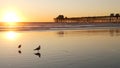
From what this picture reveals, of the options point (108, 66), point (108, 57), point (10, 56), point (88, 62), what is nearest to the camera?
point (108, 66)

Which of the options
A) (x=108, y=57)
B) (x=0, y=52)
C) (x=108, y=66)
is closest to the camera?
(x=108, y=66)

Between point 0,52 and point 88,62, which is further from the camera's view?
point 0,52

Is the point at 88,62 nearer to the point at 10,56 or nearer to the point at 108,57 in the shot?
the point at 108,57

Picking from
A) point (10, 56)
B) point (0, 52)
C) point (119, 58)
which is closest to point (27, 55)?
point (10, 56)

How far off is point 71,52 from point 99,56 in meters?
1.89

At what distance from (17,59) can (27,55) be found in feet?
3.76

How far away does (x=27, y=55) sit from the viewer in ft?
48.5

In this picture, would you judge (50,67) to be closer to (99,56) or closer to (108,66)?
(108,66)

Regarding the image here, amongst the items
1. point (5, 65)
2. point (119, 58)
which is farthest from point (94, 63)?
point (5, 65)

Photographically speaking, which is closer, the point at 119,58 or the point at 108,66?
the point at 108,66

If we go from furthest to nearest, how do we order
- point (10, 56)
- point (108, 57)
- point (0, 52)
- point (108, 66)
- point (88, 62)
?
1. point (0, 52)
2. point (10, 56)
3. point (108, 57)
4. point (88, 62)
5. point (108, 66)

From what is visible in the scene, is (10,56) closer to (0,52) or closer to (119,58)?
(0,52)

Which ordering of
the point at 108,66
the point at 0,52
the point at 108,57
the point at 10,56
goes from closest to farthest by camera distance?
1. the point at 108,66
2. the point at 108,57
3. the point at 10,56
4. the point at 0,52

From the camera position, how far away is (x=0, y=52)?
1617 centimetres
